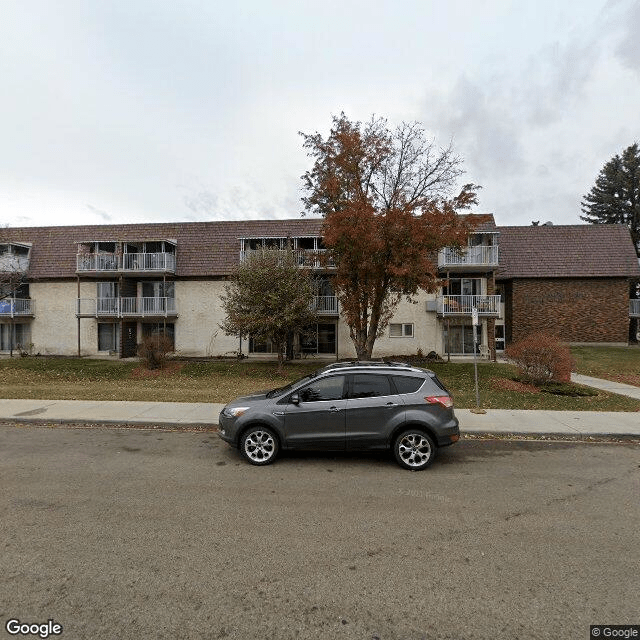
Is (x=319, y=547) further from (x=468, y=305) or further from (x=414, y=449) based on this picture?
(x=468, y=305)

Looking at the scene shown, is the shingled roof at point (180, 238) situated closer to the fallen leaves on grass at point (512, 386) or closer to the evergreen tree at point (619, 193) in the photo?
the fallen leaves on grass at point (512, 386)

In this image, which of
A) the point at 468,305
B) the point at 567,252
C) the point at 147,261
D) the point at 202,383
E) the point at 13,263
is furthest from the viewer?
the point at 567,252

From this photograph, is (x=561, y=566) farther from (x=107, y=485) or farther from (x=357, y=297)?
(x=357, y=297)

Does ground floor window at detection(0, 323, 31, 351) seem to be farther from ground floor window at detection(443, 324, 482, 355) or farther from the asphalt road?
ground floor window at detection(443, 324, 482, 355)

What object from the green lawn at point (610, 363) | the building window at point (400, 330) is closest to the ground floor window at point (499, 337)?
the green lawn at point (610, 363)

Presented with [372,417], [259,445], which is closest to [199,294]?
[259,445]

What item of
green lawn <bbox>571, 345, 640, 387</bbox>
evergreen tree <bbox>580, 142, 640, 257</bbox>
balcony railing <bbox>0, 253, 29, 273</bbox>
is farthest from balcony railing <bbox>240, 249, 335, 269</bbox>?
evergreen tree <bbox>580, 142, 640, 257</bbox>

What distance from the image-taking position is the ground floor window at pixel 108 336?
2309 centimetres

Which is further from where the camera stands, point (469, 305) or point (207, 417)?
point (469, 305)

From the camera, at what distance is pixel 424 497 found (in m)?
4.73

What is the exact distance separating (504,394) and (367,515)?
8.87m

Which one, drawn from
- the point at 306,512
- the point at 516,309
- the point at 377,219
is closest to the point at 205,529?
the point at 306,512

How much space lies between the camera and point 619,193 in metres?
41.9

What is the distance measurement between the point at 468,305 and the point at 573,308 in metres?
10.1
